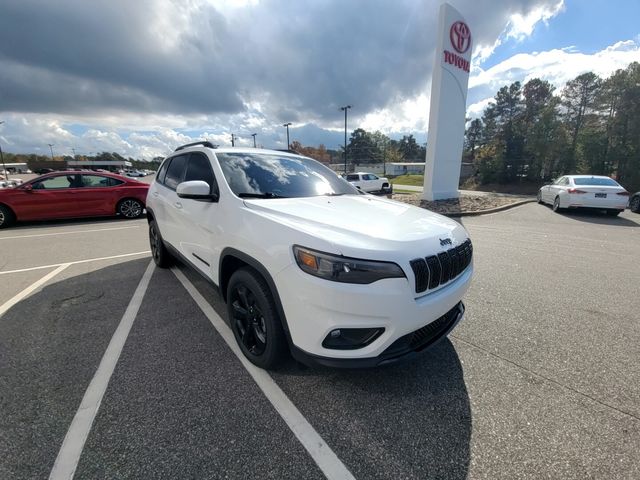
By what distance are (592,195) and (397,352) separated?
1177cm

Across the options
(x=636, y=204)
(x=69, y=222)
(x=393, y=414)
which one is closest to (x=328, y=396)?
(x=393, y=414)

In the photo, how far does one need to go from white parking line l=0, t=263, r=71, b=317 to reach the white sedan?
13.7 meters

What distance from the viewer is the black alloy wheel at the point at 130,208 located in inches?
407

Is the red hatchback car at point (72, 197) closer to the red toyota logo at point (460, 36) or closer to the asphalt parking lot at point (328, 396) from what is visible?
the asphalt parking lot at point (328, 396)

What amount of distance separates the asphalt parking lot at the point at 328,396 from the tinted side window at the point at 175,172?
143 centimetres

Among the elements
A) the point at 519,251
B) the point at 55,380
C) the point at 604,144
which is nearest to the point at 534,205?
the point at 519,251

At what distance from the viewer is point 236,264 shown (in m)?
2.69

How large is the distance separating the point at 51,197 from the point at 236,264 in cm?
995

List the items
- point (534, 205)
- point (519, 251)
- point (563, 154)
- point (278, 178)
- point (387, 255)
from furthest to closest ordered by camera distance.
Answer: point (563, 154) < point (534, 205) < point (519, 251) < point (278, 178) < point (387, 255)

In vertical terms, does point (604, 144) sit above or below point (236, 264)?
above

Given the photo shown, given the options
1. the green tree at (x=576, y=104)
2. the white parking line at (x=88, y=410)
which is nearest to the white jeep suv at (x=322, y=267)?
the white parking line at (x=88, y=410)

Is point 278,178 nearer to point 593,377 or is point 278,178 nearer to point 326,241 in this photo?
point 326,241

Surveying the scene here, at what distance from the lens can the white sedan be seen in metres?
9.97

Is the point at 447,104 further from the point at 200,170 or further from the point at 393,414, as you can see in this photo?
the point at 393,414
